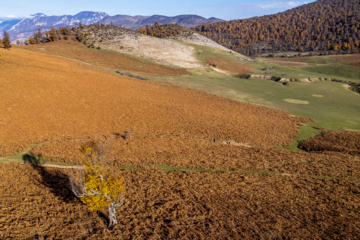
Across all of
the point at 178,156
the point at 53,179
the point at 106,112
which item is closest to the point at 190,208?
the point at 178,156

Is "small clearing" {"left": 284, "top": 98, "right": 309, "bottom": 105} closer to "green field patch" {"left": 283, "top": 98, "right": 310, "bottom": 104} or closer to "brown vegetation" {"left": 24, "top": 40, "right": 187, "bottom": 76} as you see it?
"green field patch" {"left": 283, "top": 98, "right": 310, "bottom": 104}

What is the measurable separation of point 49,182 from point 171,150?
14.9m

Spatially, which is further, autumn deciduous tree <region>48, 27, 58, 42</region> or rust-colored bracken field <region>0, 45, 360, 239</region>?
autumn deciduous tree <region>48, 27, 58, 42</region>

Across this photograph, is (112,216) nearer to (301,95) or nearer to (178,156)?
(178,156)

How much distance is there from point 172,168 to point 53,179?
42.4 ft

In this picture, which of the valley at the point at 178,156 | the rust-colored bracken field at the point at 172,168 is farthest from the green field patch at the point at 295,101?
the rust-colored bracken field at the point at 172,168

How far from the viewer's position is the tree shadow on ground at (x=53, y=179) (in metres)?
20.5

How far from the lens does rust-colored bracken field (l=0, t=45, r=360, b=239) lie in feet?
56.0

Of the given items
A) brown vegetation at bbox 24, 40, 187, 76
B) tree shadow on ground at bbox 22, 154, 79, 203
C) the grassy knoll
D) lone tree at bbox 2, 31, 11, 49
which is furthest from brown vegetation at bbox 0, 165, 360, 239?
lone tree at bbox 2, 31, 11, 49

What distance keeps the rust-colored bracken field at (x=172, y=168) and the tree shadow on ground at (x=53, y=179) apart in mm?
189

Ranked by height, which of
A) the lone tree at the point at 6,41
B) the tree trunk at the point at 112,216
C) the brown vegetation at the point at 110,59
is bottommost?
the tree trunk at the point at 112,216

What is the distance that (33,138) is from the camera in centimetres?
3055

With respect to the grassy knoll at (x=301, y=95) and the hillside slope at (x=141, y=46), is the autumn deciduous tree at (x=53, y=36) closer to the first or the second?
the hillside slope at (x=141, y=46)

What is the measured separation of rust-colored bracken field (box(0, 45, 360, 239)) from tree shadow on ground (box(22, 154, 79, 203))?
19 centimetres
